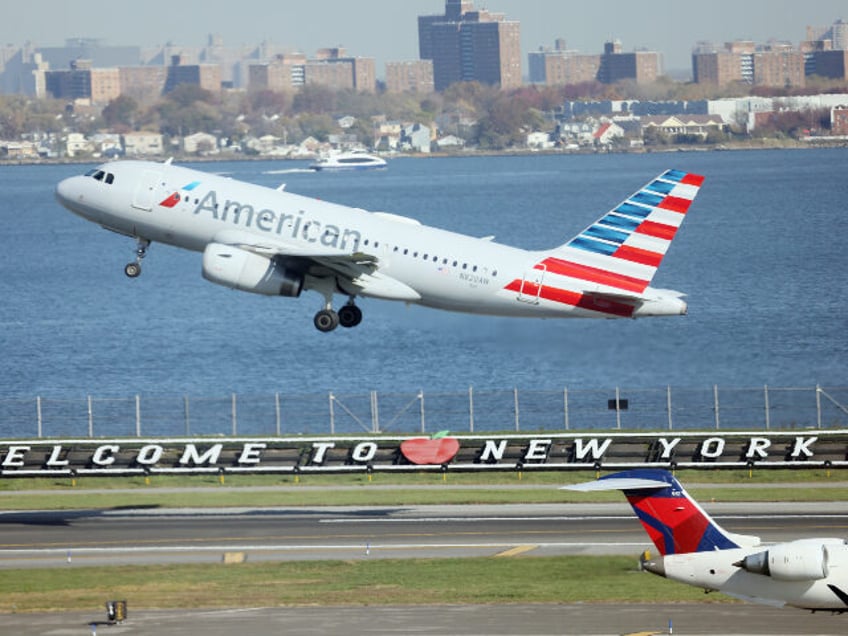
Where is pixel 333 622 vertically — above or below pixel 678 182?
below

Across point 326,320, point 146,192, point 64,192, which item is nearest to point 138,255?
point 146,192

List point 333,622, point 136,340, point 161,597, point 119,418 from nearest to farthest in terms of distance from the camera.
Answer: point 333,622, point 161,597, point 119,418, point 136,340

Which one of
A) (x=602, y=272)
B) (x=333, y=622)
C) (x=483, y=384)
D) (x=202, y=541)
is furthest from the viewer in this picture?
(x=483, y=384)

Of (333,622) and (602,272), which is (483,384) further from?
(333,622)

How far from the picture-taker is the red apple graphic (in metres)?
77.8

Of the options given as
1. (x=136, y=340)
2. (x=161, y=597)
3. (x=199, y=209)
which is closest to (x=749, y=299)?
(x=136, y=340)

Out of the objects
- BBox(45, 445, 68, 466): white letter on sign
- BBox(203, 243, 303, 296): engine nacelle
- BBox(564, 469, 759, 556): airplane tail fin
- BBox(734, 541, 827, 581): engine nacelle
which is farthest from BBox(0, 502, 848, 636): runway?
BBox(203, 243, 303, 296): engine nacelle

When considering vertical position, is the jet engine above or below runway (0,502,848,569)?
above

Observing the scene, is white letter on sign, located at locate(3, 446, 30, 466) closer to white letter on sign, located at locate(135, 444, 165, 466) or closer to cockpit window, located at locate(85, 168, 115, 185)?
white letter on sign, located at locate(135, 444, 165, 466)

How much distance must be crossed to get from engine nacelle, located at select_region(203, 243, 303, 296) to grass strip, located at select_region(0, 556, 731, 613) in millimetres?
14237

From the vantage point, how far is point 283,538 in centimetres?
6412

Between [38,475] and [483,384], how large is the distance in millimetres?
53366

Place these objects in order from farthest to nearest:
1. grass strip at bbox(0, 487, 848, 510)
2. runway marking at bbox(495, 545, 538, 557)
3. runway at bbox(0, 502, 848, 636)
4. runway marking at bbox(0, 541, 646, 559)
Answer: grass strip at bbox(0, 487, 848, 510), runway marking at bbox(0, 541, 646, 559), runway marking at bbox(495, 545, 538, 557), runway at bbox(0, 502, 848, 636)

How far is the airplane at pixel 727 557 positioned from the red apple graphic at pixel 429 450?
100 ft
